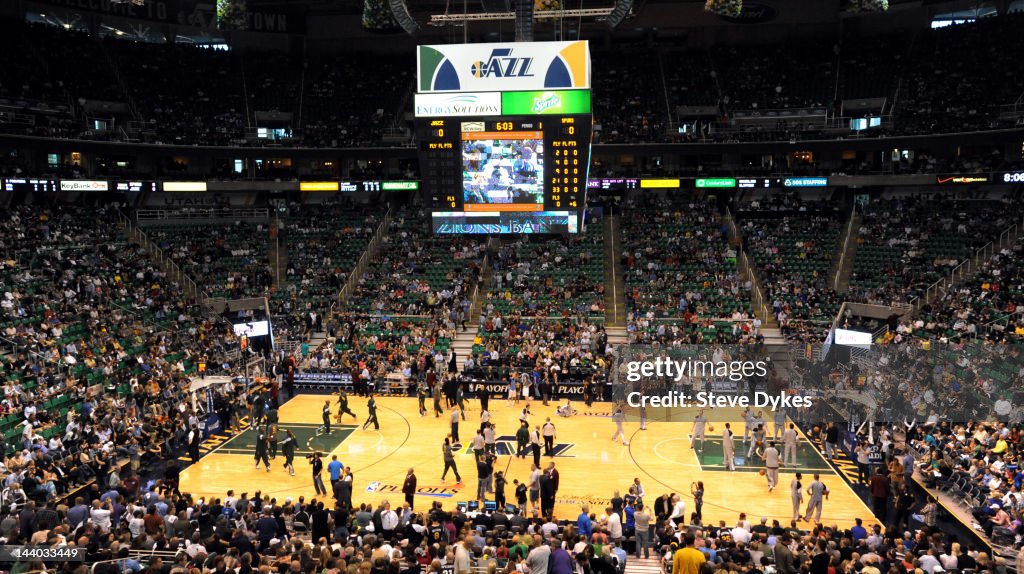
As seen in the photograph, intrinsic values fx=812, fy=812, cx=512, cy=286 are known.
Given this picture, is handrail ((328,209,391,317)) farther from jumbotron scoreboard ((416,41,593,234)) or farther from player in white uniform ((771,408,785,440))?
player in white uniform ((771,408,785,440))

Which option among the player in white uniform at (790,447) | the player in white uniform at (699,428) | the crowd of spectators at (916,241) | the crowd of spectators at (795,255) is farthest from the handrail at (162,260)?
the crowd of spectators at (916,241)

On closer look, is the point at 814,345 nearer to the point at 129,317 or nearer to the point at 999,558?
the point at 999,558

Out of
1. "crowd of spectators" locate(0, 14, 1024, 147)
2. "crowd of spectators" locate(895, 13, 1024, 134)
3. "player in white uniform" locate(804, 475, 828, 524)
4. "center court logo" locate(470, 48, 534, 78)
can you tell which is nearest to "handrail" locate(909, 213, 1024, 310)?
"crowd of spectators" locate(895, 13, 1024, 134)

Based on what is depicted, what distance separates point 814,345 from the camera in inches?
1178

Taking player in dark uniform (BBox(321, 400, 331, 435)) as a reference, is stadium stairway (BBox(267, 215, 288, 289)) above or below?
above

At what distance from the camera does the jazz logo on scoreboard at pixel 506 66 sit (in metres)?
21.3

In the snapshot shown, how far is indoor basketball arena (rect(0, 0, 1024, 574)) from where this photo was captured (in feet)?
53.7

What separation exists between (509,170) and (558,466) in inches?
326

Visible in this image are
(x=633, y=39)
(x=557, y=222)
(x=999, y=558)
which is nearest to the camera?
(x=999, y=558)

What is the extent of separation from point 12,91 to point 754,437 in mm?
35494

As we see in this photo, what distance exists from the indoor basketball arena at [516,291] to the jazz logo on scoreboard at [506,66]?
112mm

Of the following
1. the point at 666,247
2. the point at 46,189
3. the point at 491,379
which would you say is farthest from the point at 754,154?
the point at 46,189

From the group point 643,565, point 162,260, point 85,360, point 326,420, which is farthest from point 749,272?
point 162,260

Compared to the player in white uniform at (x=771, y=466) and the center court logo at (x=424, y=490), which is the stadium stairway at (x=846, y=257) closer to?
the player in white uniform at (x=771, y=466)
